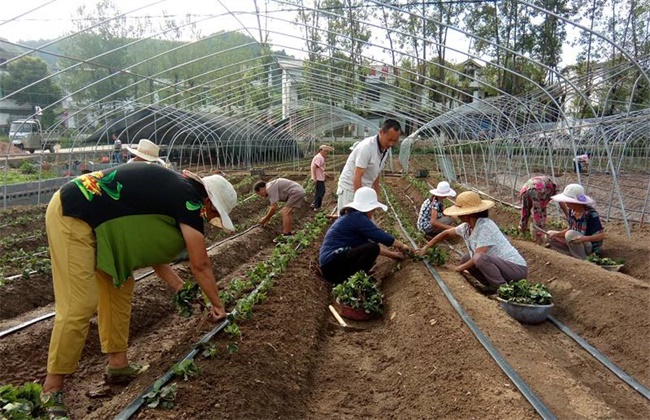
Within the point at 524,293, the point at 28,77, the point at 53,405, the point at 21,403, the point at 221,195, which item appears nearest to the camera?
the point at 21,403

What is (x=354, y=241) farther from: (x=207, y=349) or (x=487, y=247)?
(x=207, y=349)

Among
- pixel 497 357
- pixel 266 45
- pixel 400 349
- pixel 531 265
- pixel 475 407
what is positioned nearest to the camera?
pixel 475 407

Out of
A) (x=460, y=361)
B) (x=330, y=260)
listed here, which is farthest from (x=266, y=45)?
(x=460, y=361)

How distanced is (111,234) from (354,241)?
10.4 ft

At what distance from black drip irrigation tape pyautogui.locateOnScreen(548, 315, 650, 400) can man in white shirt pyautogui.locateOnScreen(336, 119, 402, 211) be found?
9.10 ft

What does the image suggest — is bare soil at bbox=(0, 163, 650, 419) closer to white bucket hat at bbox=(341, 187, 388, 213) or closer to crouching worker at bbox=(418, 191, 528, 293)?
crouching worker at bbox=(418, 191, 528, 293)

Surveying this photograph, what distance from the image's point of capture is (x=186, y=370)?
3.02 metres

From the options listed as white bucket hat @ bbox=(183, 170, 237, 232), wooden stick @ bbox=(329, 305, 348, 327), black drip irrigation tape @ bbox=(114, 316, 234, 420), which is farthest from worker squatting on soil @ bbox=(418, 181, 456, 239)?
white bucket hat @ bbox=(183, 170, 237, 232)

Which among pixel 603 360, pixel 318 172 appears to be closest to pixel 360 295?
pixel 603 360

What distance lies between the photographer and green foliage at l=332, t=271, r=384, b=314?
5.24 m

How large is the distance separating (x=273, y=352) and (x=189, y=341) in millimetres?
672

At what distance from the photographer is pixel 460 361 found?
11.7 ft

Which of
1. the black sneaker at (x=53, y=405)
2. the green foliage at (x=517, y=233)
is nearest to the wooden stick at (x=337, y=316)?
the black sneaker at (x=53, y=405)

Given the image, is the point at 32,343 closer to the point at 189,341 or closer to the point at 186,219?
the point at 189,341
